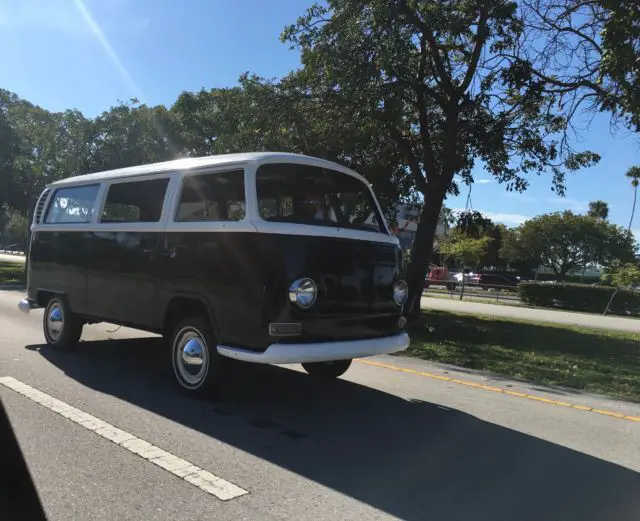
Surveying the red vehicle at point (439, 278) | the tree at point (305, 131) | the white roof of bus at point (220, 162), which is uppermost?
the tree at point (305, 131)

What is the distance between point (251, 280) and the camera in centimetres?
497

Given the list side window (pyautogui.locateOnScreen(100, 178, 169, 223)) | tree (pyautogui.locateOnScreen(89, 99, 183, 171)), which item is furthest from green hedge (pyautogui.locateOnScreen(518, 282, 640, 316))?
side window (pyautogui.locateOnScreen(100, 178, 169, 223))

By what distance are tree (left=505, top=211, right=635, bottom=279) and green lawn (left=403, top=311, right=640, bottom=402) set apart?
141 feet

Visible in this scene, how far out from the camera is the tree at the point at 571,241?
181 ft

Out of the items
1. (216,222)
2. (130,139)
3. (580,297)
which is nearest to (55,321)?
(216,222)

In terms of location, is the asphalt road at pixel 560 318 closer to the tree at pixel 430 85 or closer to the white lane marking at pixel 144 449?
the tree at pixel 430 85

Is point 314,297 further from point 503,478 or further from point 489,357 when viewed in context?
point 489,357

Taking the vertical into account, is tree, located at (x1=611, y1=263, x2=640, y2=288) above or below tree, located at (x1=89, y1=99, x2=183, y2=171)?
below

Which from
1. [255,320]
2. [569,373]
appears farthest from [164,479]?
[569,373]

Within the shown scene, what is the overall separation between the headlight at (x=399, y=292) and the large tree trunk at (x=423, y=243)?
7.44m

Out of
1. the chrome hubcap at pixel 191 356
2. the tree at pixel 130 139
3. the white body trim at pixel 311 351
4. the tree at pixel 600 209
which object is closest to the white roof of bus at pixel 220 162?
the chrome hubcap at pixel 191 356

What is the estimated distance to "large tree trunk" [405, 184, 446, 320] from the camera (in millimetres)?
13453

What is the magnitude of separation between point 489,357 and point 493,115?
6.48 meters

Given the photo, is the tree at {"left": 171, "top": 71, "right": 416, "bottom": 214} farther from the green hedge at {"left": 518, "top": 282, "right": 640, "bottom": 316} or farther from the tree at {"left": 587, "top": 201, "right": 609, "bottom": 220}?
the tree at {"left": 587, "top": 201, "right": 609, "bottom": 220}
